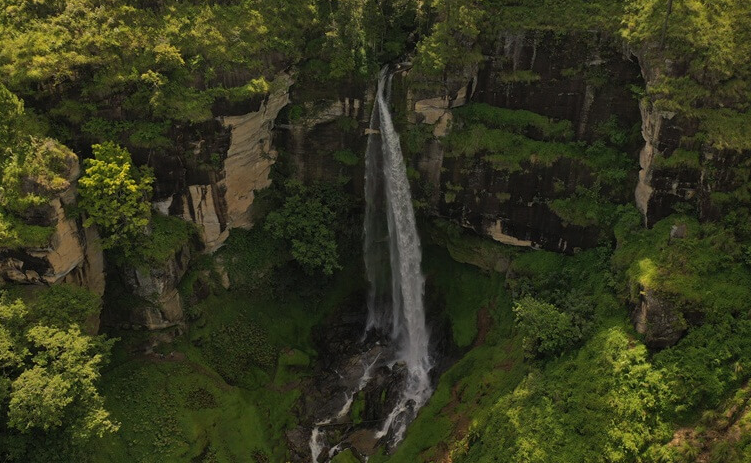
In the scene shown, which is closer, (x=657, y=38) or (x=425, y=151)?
(x=657, y=38)

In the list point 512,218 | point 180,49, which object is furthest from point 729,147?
point 180,49

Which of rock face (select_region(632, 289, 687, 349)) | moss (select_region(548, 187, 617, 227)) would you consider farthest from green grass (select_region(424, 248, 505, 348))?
rock face (select_region(632, 289, 687, 349))

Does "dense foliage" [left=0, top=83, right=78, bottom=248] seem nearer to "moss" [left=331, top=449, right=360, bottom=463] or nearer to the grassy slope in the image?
the grassy slope

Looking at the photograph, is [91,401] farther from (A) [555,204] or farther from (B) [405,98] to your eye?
(A) [555,204]

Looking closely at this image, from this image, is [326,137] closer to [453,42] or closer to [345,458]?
[453,42]

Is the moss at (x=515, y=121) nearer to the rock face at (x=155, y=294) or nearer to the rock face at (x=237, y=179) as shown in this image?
the rock face at (x=237, y=179)

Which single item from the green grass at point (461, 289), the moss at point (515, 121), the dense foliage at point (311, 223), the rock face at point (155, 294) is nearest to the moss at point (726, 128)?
the moss at point (515, 121)

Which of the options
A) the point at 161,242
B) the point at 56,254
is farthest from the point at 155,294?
the point at 56,254
